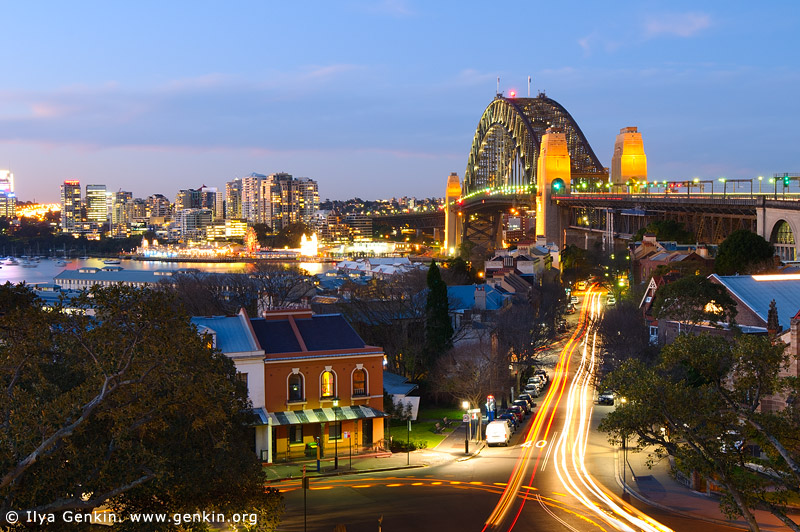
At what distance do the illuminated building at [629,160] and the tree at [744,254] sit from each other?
53446mm

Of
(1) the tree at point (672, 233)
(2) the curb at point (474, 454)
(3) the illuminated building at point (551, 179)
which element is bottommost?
(2) the curb at point (474, 454)

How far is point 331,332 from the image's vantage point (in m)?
32.1

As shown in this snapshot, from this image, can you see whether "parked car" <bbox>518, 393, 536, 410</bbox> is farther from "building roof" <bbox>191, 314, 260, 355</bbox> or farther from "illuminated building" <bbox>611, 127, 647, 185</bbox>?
→ "illuminated building" <bbox>611, 127, 647, 185</bbox>

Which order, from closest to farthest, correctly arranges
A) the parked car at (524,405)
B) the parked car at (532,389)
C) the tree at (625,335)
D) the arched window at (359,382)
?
the arched window at (359,382) < the parked car at (524,405) < the tree at (625,335) < the parked car at (532,389)

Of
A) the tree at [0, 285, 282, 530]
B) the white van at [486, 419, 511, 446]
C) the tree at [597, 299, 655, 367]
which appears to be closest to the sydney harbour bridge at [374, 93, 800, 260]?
the tree at [597, 299, 655, 367]

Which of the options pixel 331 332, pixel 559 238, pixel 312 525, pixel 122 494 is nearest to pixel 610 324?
pixel 331 332

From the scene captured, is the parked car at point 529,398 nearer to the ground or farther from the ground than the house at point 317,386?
nearer to the ground

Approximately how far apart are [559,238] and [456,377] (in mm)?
71543

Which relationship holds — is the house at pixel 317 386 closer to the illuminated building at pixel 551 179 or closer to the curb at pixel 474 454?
the curb at pixel 474 454

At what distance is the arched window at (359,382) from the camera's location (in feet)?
104

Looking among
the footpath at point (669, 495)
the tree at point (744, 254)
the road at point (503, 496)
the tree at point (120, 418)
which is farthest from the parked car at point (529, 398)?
the tree at point (120, 418)

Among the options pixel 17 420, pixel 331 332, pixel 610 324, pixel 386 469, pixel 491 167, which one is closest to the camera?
pixel 17 420

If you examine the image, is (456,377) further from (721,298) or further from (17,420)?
→ (17,420)

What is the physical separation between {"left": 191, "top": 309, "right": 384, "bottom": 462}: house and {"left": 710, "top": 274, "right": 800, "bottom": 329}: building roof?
1452 cm
